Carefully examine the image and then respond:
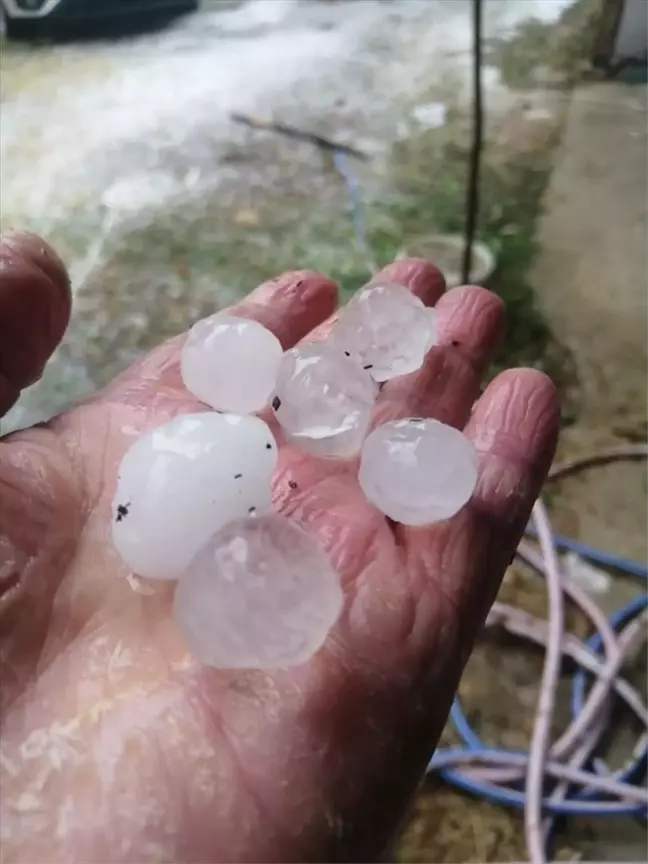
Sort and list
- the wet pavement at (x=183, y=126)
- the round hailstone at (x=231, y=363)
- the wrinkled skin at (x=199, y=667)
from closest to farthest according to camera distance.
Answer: the wrinkled skin at (x=199, y=667) < the round hailstone at (x=231, y=363) < the wet pavement at (x=183, y=126)

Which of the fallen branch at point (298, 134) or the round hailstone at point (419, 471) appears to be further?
the fallen branch at point (298, 134)

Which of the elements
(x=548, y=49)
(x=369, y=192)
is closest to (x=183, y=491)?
(x=369, y=192)

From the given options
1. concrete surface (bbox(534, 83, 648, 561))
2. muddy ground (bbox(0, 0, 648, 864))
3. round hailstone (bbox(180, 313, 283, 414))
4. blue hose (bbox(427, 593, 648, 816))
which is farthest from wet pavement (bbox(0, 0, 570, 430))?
blue hose (bbox(427, 593, 648, 816))

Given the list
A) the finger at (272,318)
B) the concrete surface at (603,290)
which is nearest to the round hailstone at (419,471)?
the finger at (272,318)

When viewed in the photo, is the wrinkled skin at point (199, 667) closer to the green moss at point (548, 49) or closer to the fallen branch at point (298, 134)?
the fallen branch at point (298, 134)

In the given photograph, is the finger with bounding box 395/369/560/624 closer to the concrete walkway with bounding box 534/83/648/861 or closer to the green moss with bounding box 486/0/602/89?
the concrete walkway with bounding box 534/83/648/861

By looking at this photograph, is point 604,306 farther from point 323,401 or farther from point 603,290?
point 323,401
